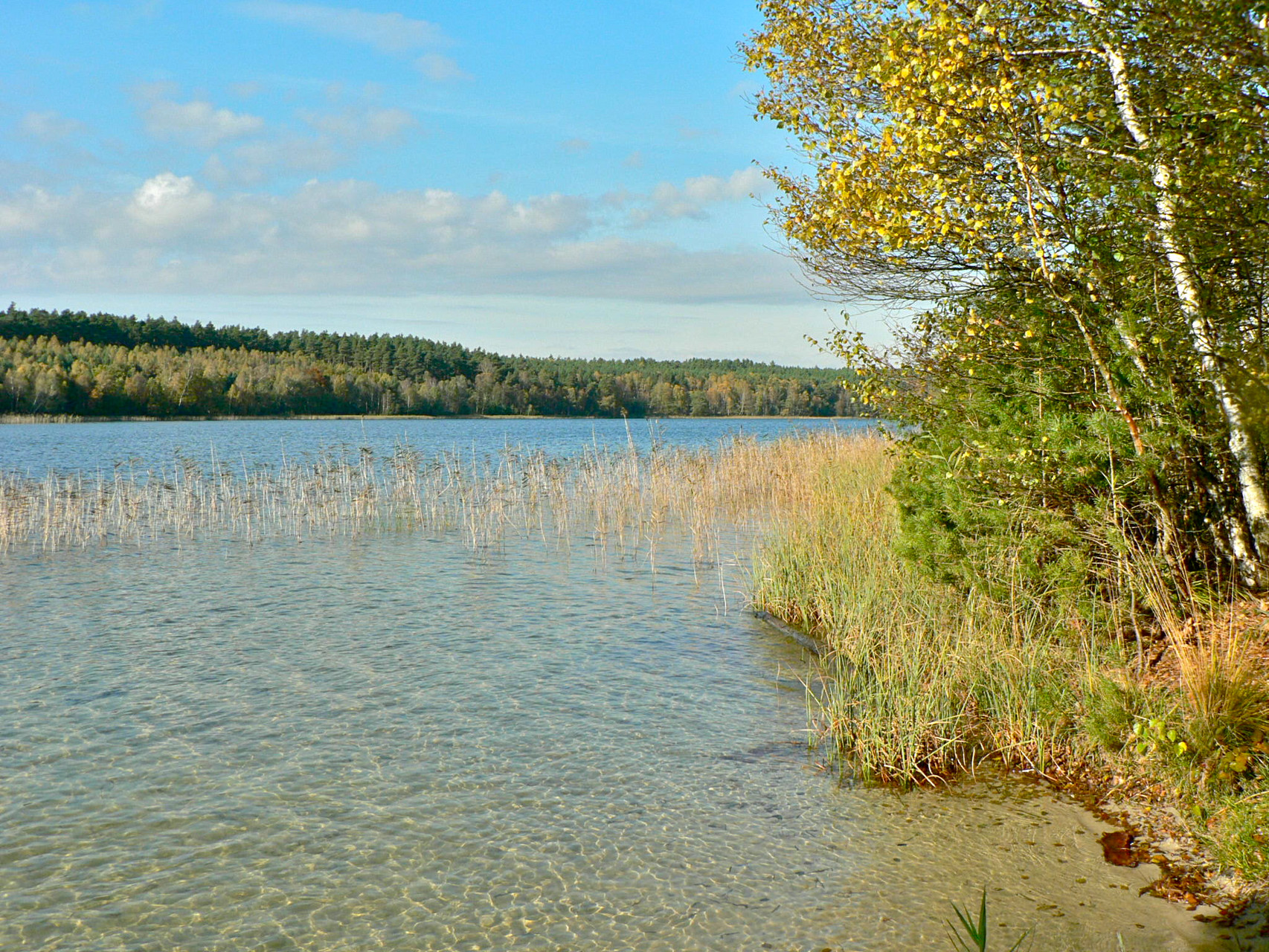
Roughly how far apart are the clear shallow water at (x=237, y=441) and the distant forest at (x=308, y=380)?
3.59 metres

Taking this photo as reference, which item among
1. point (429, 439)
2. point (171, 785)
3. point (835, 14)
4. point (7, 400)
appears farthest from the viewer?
point (7, 400)

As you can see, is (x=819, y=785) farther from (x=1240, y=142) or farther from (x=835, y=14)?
(x=835, y=14)

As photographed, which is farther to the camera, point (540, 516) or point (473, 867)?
point (540, 516)

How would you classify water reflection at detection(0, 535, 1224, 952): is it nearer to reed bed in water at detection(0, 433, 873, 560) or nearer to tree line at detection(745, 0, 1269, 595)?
tree line at detection(745, 0, 1269, 595)

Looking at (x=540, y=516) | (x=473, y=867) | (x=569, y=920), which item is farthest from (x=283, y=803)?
(x=540, y=516)

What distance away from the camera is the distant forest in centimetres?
7119

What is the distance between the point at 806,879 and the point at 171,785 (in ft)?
13.1

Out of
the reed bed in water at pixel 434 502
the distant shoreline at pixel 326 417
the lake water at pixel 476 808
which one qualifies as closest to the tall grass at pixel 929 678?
the lake water at pixel 476 808

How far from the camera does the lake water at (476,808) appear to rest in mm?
4156

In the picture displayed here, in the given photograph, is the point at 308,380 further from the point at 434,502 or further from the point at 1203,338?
the point at 1203,338

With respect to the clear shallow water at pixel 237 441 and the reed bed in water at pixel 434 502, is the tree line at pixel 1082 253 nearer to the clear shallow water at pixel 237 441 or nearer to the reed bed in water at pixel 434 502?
the reed bed in water at pixel 434 502

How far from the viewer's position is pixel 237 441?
44.2 m

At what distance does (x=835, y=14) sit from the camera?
7.84 metres

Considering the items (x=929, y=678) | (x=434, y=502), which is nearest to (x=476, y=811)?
(x=929, y=678)
